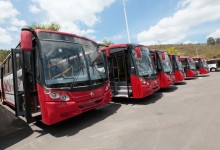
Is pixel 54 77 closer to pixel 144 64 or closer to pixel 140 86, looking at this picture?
pixel 140 86

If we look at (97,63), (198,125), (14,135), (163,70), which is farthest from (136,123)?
(163,70)

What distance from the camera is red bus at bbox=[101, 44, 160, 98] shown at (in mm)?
8461

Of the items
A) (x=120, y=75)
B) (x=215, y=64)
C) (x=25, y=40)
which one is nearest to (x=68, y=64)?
(x=25, y=40)

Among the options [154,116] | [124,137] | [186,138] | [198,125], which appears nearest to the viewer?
[186,138]

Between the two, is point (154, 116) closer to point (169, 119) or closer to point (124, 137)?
point (169, 119)

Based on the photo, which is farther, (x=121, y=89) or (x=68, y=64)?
(x=121, y=89)

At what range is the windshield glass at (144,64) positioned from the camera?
8.72m

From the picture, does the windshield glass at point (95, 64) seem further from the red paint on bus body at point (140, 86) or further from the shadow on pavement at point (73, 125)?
the red paint on bus body at point (140, 86)

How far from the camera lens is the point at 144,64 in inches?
363

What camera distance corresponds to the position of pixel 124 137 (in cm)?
469

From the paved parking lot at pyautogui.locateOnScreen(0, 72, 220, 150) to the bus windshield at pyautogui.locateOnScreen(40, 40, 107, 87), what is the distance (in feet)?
4.78

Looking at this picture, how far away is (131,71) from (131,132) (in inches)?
161

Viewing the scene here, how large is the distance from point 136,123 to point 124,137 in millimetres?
1117

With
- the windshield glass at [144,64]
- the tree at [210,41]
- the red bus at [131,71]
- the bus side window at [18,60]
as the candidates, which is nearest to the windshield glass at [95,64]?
the red bus at [131,71]
